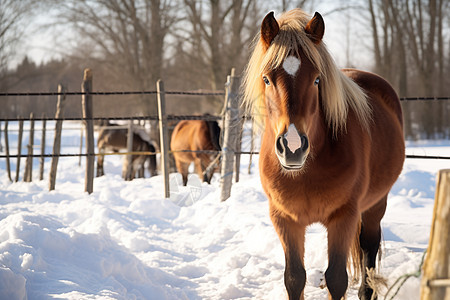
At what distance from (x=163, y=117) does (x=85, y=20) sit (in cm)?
1187

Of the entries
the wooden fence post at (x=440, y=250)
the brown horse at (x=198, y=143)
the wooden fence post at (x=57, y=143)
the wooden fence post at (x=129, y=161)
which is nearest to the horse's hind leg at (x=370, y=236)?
the wooden fence post at (x=440, y=250)

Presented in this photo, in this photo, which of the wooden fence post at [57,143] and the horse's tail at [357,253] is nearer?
the horse's tail at [357,253]

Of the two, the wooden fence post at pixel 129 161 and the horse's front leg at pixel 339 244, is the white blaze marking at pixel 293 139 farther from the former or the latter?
the wooden fence post at pixel 129 161

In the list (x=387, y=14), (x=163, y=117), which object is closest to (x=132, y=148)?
(x=163, y=117)

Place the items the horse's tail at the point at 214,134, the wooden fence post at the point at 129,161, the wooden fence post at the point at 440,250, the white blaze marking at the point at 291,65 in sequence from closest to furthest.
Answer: the wooden fence post at the point at 440,250
the white blaze marking at the point at 291,65
the horse's tail at the point at 214,134
the wooden fence post at the point at 129,161

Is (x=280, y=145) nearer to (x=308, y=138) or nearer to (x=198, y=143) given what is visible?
(x=308, y=138)

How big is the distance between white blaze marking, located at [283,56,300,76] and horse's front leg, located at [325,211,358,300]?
0.86 m

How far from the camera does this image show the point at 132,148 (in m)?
12.9

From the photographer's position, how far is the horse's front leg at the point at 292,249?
2480 millimetres

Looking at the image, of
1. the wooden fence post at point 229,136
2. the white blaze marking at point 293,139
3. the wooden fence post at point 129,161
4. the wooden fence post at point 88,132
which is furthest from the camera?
the wooden fence post at point 129,161

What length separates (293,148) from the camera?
1940 millimetres

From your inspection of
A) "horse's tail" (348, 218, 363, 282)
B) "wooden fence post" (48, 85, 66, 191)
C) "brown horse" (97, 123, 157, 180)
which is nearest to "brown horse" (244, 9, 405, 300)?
"horse's tail" (348, 218, 363, 282)

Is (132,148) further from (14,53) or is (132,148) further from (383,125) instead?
(383,125)

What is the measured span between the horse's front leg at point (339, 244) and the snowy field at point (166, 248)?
0.68 m
